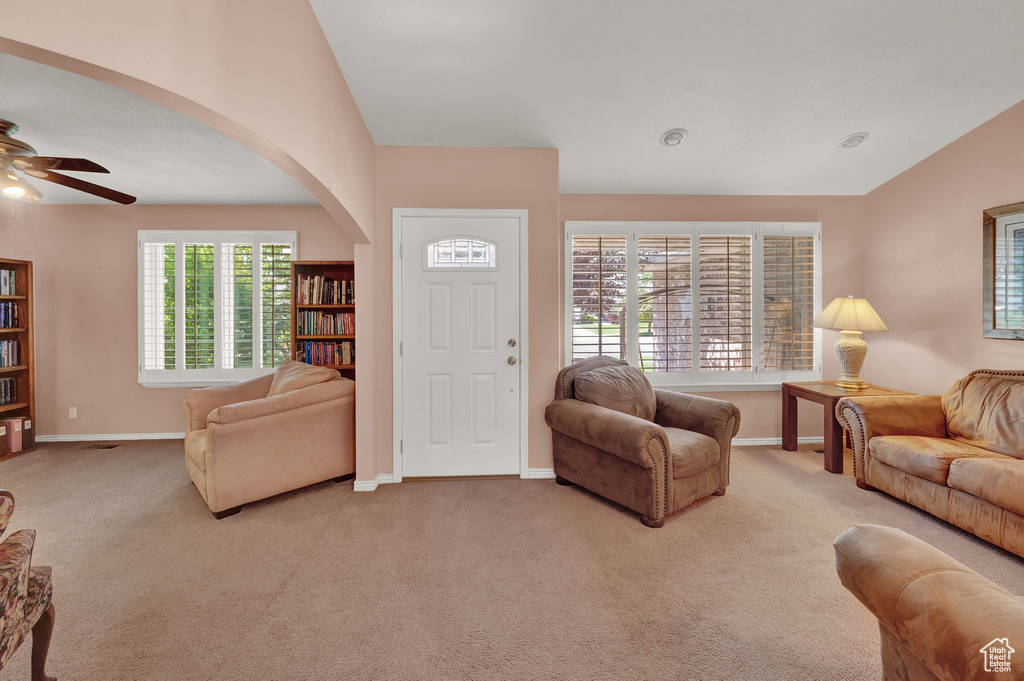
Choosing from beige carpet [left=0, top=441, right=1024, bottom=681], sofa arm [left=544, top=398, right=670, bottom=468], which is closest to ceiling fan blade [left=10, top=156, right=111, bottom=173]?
beige carpet [left=0, top=441, right=1024, bottom=681]

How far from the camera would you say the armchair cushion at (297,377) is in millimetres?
3121

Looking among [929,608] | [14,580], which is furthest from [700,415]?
[14,580]

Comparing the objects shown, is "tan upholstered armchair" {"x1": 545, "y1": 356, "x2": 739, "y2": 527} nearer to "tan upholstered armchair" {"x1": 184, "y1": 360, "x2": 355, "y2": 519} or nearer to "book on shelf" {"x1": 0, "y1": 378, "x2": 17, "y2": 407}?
"tan upholstered armchair" {"x1": 184, "y1": 360, "x2": 355, "y2": 519}

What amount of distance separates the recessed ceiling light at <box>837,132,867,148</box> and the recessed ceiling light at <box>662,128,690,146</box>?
4.08ft

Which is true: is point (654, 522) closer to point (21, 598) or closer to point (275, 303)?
point (21, 598)

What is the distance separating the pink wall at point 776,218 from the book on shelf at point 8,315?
18.4 feet

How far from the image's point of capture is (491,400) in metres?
3.21

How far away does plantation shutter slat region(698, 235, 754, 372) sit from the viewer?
3.85m

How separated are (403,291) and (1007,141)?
4.36 meters

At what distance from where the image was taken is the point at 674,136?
302 cm

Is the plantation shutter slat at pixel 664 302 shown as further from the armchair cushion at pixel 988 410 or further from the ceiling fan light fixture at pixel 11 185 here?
the ceiling fan light fixture at pixel 11 185

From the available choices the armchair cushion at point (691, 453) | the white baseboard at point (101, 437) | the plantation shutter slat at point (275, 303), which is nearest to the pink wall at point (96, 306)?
the white baseboard at point (101, 437)

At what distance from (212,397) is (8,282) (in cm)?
272

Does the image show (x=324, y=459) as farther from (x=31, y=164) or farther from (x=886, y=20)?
(x=886, y=20)
